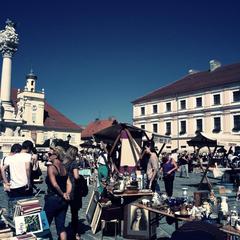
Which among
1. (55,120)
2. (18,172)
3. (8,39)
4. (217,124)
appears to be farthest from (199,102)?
(18,172)

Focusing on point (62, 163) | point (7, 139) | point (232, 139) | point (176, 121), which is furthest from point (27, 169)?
point (176, 121)

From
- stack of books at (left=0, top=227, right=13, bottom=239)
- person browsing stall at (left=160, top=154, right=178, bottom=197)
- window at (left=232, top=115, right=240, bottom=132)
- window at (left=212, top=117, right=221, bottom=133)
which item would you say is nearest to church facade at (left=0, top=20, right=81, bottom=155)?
window at (left=212, top=117, right=221, bottom=133)

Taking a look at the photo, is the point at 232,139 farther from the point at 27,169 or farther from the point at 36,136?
the point at 36,136

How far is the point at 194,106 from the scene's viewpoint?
45.9 metres

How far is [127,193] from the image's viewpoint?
22.2 ft

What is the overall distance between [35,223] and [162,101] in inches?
1793

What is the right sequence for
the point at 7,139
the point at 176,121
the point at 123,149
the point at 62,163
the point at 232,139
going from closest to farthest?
the point at 62,163 < the point at 123,149 < the point at 232,139 < the point at 7,139 < the point at 176,121

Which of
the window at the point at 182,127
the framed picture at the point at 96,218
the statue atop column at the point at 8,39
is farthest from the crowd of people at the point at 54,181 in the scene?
the window at the point at 182,127

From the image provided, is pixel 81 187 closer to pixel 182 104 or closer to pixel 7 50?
pixel 7 50

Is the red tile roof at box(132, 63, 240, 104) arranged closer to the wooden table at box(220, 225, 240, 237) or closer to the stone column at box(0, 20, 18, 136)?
the stone column at box(0, 20, 18, 136)

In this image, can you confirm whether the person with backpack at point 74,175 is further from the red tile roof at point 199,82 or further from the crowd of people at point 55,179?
the red tile roof at point 199,82

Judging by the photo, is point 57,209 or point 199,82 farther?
point 199,82

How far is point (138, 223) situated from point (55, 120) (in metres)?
55.7

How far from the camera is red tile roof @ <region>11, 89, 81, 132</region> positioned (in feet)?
193
